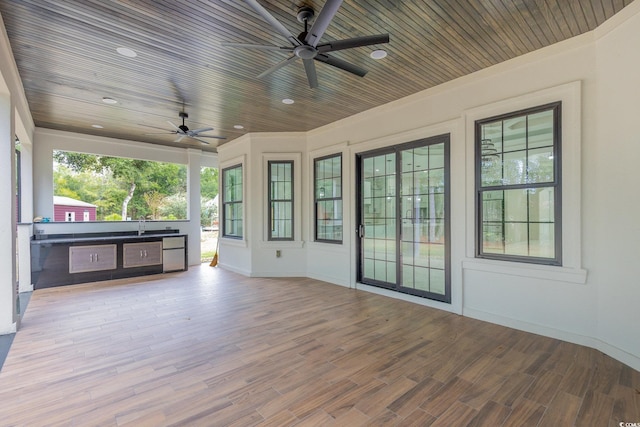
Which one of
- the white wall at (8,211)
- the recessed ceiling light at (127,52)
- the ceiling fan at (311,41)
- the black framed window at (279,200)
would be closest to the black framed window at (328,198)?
the black framed window at (279,200)

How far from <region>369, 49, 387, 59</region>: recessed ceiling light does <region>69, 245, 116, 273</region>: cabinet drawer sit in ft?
19.5

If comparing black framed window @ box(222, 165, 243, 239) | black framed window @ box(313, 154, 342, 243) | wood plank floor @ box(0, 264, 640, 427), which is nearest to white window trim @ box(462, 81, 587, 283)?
wood plank floor @ box(0, 264, 640, 427)

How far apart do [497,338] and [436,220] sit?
167 centimetres

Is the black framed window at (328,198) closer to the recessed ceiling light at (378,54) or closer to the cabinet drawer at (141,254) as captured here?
the recessed ceiling light at (378,54)

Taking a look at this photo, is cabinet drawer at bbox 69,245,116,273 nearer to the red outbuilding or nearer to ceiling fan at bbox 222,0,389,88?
the red outbuilding

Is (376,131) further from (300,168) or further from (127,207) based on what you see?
(127,207)

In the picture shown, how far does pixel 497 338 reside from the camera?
127 inches

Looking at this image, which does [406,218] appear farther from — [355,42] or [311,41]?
→ [311,41]

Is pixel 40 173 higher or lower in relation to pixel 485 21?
lower

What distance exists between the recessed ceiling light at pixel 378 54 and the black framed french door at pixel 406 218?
57.3 inches

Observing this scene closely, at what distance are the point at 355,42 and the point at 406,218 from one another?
283 cm

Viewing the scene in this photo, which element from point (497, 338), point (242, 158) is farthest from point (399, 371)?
point (242, 158)

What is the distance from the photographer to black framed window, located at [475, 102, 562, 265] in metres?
3.25

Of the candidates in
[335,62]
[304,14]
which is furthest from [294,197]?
[304,14]
